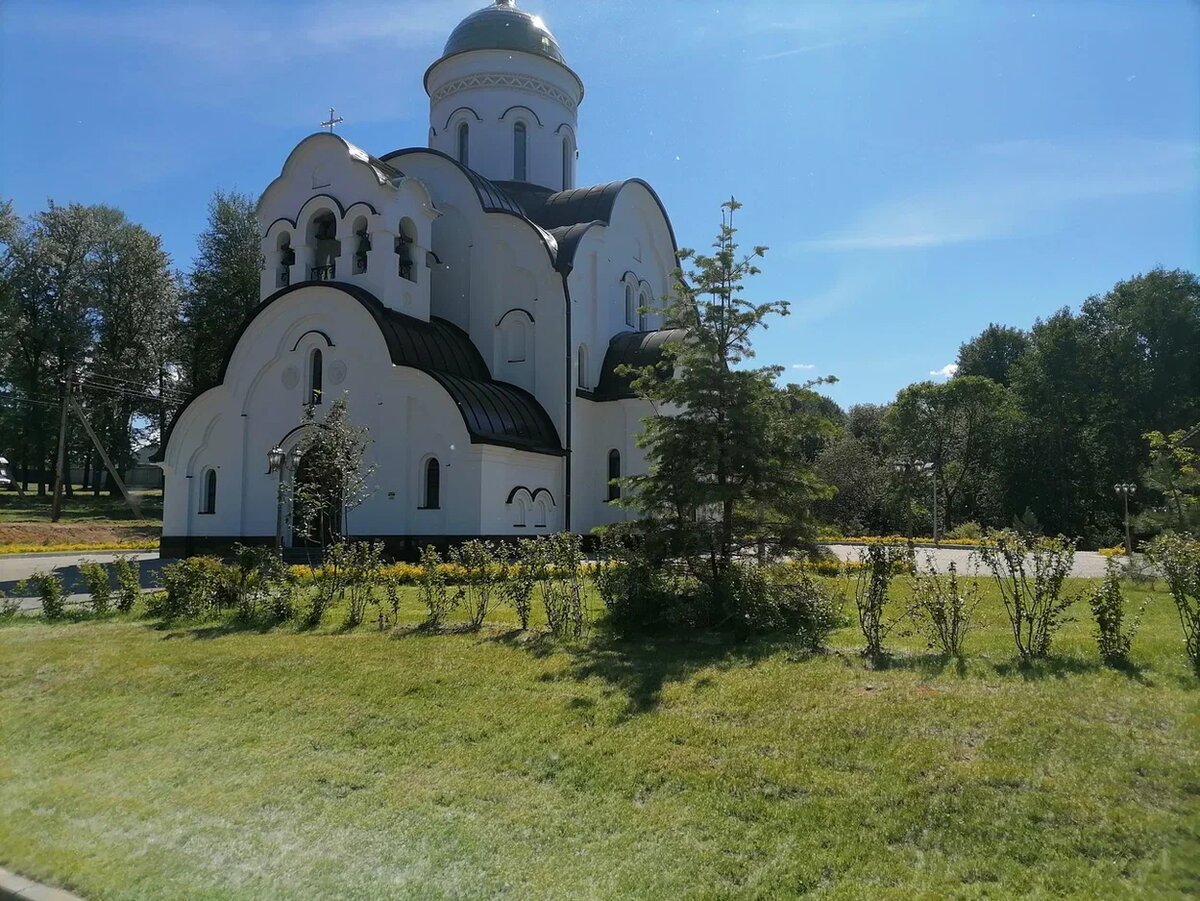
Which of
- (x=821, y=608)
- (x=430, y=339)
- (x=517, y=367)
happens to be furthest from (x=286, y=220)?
(x=821, y=608)

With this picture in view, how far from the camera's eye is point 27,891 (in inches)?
163

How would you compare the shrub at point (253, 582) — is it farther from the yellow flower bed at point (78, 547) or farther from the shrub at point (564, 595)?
the yellow flower bed at point (78, 547)

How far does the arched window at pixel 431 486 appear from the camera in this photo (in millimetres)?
20783

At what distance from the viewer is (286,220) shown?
24109 mm

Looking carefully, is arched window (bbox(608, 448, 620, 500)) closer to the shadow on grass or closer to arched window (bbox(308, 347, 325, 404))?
arched window (bbox(308, 347, 325, 404))

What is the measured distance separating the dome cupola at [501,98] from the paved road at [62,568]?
1673cm

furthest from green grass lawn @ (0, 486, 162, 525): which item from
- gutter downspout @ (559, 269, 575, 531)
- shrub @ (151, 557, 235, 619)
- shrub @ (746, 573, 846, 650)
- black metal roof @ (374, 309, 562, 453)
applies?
shrub @ (746, 573, 846, 650)

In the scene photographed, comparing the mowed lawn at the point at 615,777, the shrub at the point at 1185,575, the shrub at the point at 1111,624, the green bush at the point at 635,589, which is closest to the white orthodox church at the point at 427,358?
the green bush at the point at 635,589

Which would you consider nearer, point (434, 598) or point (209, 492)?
point (434, 598)

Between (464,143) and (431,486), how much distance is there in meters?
14.5

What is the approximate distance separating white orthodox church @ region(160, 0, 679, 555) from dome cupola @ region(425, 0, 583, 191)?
2.98 meters

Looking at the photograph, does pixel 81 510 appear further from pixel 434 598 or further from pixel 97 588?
pixel 434 598

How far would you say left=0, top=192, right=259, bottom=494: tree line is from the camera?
134 feet

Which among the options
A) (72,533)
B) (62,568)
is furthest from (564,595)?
(72,533)
